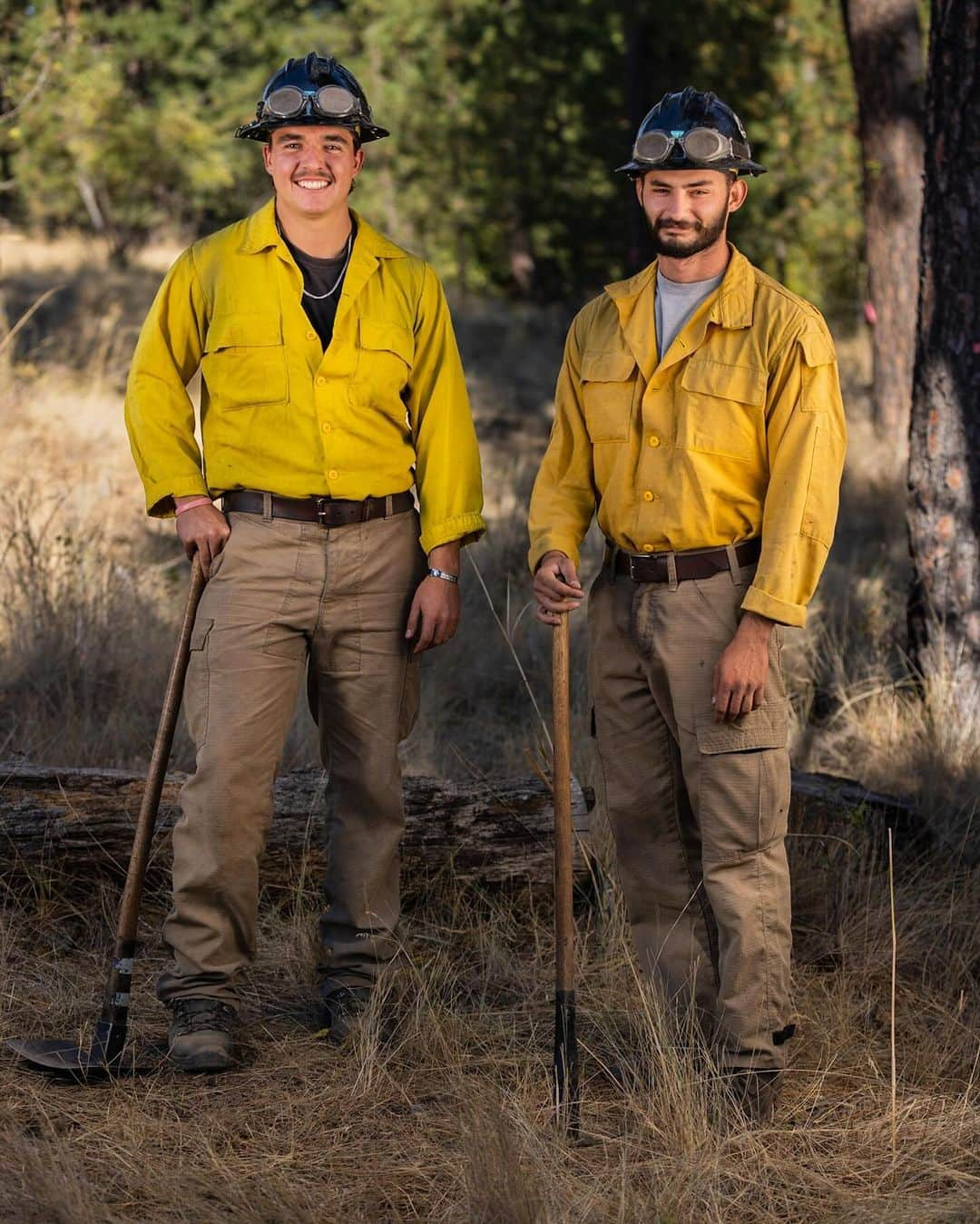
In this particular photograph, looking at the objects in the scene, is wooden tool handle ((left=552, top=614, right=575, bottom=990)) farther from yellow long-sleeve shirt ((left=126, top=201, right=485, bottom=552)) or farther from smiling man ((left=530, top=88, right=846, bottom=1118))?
yellow long-sleeve shirt ((left=126, top=201, right=485, bottom=552))

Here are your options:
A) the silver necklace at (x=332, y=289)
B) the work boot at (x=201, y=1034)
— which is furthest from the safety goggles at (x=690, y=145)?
the work boot at (x=201, y=1034)

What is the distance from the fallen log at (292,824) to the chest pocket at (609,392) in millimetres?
1460

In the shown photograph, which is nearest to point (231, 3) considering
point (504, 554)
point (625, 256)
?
point (625, 256)

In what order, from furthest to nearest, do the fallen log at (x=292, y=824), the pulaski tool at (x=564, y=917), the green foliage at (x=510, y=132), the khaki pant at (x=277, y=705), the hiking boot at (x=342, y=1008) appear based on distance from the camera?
the green foliage at (x=510, y=132) < the fallen log at (x=292, y=824) < the hiking boot at (x=342, y=1008) < the khaki pant at (x=277, y=705) < the pulaski tool at (x=564, y=917)

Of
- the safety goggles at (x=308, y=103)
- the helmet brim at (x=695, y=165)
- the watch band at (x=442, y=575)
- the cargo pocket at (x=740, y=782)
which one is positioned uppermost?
the safety goggles at (x=308, y=103)

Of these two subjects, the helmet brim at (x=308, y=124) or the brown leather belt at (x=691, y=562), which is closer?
the brown leather belt at (x=691, y=562)

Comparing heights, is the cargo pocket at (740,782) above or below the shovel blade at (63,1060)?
above

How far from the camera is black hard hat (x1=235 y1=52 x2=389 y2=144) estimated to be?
395cm

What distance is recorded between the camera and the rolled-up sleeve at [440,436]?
4.17 meters

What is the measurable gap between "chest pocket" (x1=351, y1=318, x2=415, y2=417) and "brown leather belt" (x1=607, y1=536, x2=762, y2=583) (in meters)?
0.86

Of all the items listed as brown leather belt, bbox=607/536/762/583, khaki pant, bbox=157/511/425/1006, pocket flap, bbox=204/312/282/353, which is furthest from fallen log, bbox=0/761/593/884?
pocket flap, bbox=204/312/282/353

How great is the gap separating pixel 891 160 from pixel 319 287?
761cm

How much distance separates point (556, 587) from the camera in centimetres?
375

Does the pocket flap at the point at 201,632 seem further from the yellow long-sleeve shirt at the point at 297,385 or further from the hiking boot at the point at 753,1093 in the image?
the hiking boot at the point at 753,1093
